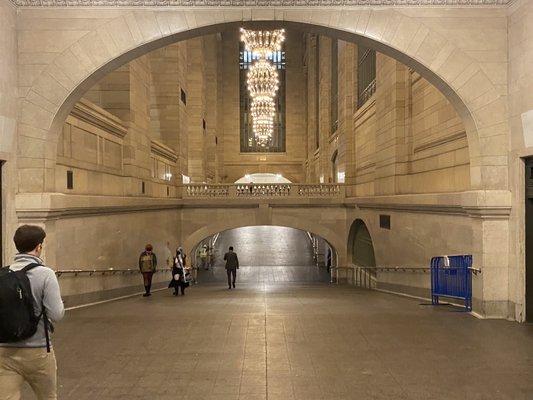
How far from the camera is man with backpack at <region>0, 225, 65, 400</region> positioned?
3.33 metres

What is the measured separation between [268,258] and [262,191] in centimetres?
723

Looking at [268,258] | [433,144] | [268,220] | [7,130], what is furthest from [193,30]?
[268,258]

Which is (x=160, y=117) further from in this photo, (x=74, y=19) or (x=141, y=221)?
(x=74, y=19)

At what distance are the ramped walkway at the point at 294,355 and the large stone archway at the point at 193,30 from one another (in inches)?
91.9

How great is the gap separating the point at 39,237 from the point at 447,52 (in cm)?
667

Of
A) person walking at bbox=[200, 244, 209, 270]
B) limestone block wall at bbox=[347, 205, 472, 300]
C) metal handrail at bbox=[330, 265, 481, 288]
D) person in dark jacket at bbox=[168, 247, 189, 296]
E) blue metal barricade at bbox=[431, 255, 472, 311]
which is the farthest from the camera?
person walking at bbox=[200, 244, 209, 270]

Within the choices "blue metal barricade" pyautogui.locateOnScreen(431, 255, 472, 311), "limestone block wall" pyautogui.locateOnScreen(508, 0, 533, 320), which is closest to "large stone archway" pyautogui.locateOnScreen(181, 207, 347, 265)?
"blue metal barricade" pyautogui.locateOnScreen(431, 255, 472, 311)

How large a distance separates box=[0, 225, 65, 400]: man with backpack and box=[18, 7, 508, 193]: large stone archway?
4.97 metres

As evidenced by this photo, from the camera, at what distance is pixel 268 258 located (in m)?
29.2

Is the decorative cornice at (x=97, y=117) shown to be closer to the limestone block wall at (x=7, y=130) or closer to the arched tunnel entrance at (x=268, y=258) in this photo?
the limestone block wall at (x=7, y=130)

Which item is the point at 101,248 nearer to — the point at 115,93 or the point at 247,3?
the point at 115,93

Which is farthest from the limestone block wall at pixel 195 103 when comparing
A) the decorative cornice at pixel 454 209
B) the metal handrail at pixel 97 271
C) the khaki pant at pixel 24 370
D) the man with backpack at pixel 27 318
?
the khaki pant at pixel 24 370

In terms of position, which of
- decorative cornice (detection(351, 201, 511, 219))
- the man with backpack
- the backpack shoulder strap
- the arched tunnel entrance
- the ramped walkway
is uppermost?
decorative cornice (detection(351, 201, 511, 219))

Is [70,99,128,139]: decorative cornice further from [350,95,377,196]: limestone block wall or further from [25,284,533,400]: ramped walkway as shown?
[350,95,377,196]: limestone block wall
